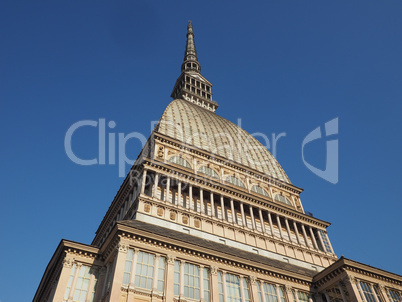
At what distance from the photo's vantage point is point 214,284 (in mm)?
29891

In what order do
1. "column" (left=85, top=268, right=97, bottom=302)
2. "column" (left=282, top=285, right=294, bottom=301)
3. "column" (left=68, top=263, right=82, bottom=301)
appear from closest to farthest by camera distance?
"column" (left=68, top=263, right=82, bottom=301), "column" (left=85, top=268, right=97, bottom=302), "column" (left=282, top=285, right=294, bottom=301)

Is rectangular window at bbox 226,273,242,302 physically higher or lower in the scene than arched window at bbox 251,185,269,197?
lower

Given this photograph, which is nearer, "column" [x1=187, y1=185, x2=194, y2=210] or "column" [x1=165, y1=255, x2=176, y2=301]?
"column" [x1=165, y1=255, x2=176, y2=301]

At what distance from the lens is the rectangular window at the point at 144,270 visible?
1073 inches

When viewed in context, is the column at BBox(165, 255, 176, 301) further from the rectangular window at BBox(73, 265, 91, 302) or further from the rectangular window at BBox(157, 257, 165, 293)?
the rectangular window at BBox(73, 265, 91, 302)

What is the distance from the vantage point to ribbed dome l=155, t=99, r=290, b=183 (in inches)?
2175

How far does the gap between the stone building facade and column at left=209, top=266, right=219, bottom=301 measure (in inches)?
3.7

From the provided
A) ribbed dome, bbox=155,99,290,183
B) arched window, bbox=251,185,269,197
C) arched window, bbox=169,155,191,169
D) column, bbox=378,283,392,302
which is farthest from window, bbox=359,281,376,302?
ribbed dome, bbox=155,99,290,183

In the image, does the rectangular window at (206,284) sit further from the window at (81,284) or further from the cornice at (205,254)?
the window at (81,284)

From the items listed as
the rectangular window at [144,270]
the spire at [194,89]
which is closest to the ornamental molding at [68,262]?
the rectangular window at [144,270]

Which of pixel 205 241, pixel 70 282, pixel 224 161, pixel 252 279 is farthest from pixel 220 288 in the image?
pixel 224 161

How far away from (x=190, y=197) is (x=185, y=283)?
1414 centimetres

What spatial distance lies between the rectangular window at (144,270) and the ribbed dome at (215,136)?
1017 inches

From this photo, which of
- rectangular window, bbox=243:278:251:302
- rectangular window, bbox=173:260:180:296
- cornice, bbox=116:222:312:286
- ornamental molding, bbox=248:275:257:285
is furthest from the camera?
ornamental molding, bbox=248:275:257:285
